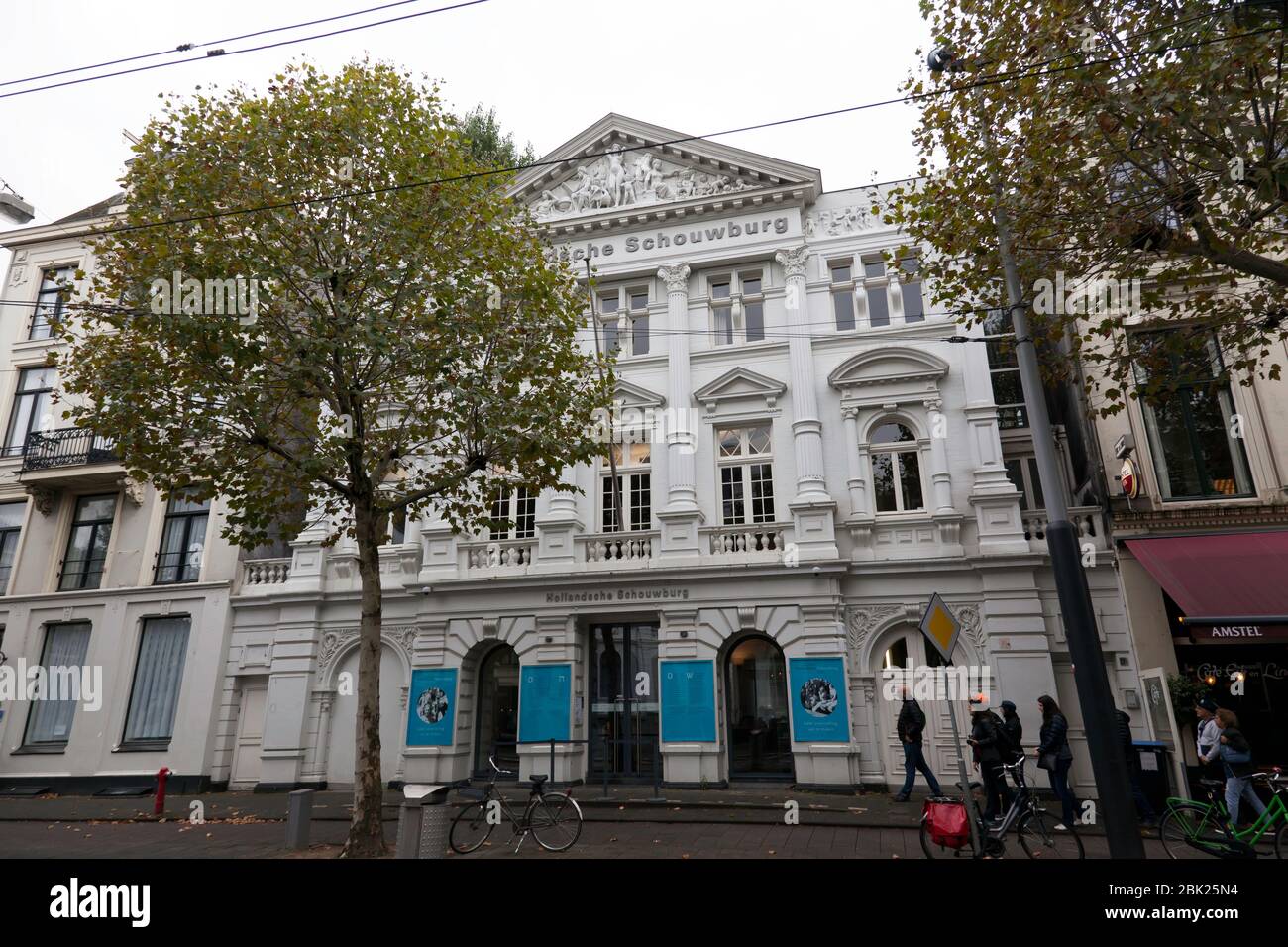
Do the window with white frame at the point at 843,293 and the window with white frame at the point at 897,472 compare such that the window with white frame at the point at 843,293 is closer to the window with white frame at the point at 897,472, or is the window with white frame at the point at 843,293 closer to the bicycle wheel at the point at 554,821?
the window with white frame at the point at 897,472

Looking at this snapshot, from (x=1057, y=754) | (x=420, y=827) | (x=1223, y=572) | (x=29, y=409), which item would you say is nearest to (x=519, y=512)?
(x=420, y=827)

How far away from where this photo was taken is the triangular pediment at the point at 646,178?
62.3ft

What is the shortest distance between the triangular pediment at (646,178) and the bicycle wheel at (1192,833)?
15164 millimetres

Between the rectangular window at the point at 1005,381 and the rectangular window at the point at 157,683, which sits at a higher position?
the rectangular window at the point at 1005,381

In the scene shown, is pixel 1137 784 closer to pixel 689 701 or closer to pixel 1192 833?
pixel 1192 833

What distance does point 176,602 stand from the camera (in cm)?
1998

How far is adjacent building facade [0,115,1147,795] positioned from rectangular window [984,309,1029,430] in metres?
0.07

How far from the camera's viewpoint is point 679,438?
1816 cm

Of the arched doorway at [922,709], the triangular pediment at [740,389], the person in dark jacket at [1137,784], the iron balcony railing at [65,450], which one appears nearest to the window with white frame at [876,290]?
the triangular pediment at [740,389]

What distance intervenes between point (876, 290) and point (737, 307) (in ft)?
11.4

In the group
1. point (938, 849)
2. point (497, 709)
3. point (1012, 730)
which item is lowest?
point (938, 849)

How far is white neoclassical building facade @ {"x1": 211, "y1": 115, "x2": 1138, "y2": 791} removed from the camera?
15.5 meters
